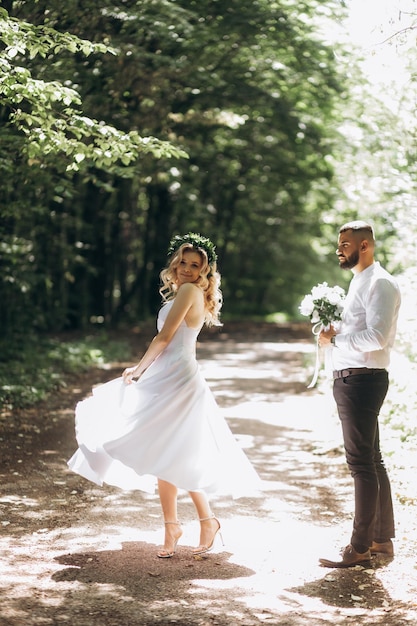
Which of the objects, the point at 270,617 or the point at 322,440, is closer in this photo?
the point at 270,617

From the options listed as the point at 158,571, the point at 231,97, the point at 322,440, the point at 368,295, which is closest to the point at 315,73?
the point at 231,97

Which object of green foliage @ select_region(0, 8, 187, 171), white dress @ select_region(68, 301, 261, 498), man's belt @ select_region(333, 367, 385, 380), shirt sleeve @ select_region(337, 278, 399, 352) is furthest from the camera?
green foliage @ select_region(0, 8, 187, 171)

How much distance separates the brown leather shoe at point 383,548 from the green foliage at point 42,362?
6.68m

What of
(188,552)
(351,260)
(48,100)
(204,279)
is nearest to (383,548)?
(188,552)

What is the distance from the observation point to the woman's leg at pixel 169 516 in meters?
5.63

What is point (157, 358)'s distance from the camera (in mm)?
5668

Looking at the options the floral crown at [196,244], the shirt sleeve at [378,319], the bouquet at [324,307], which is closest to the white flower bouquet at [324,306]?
the bouquet at [324,307]

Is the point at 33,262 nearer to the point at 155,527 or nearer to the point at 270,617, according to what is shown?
the point at 155,527

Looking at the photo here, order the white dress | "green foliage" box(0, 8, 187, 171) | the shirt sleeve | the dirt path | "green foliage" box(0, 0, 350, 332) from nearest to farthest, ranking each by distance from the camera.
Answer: the dirt path → the shirt sleeve → the white dress → "green foliage" box(0, 8, 187, 171) → "green foliage" box(0, 0, 350, 332)

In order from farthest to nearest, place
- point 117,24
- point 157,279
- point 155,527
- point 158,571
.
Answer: point 157,279 → point 117,24 → point 155,527 → point 158,571

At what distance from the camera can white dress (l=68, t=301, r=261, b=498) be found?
5.50m

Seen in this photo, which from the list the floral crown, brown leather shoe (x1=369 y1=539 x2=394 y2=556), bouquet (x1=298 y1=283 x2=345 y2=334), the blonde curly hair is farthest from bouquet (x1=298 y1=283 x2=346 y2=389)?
brown leather shoe (x1=369 y1=539 x2=394 y2=556)

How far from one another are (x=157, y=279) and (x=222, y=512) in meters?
21.8

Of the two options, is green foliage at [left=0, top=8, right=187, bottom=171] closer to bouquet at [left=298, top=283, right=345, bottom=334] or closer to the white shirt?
bouquet at [left=298, top=283, right=345, bottom=334]
